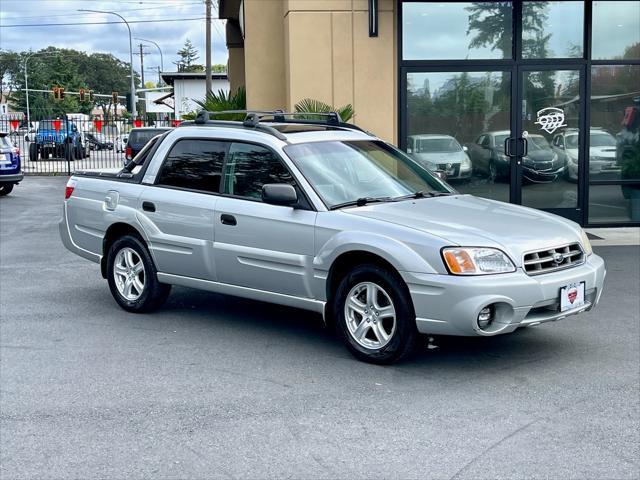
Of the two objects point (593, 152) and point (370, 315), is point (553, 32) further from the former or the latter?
point (370, 315)

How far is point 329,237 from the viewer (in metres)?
6.74

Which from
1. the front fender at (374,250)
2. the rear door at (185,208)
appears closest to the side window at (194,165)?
Answer: the rear door at (185,208)

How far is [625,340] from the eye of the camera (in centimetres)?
734

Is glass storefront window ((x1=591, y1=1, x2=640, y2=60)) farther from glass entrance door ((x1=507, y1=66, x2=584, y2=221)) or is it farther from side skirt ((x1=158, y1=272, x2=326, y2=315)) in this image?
side skirt ((x1=158, y1=272, x2=326, y2=315))

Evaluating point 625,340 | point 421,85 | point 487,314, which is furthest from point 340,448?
point 421,85

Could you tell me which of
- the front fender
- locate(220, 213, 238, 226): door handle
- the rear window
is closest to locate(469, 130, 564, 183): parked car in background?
locate(220, 213, 238, 226): door handle

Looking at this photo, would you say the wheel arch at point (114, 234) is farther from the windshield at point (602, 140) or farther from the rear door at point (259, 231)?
the windshield at point (602, 140)

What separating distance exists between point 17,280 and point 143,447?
592cm

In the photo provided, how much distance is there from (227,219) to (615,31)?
9004 mm

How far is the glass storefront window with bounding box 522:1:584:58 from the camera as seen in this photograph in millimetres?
14000

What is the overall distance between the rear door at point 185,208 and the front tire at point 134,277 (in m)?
0.21

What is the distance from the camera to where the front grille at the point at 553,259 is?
630cm

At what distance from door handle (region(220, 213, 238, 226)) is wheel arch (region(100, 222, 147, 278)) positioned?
1.15 meters

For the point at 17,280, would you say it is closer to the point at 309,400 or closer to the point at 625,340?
the point at 309,400
